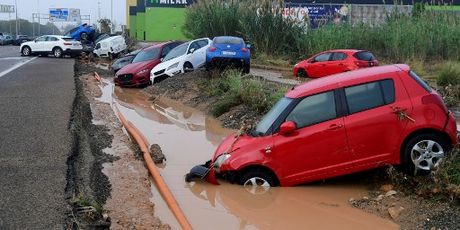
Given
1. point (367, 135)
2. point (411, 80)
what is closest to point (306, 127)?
point (367, 135)

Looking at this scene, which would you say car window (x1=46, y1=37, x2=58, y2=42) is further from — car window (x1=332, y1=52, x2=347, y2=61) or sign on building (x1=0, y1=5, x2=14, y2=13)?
sign on building (x1=0, y1=5, x2=14, y2=13)

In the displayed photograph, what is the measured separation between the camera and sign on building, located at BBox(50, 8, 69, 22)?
11206 centimetres

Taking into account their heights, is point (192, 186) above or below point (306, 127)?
below

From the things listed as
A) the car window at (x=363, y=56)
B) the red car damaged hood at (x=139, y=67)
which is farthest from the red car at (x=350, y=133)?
the red car damaged hood at (x=139, y=67)

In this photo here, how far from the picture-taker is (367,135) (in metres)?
7.49

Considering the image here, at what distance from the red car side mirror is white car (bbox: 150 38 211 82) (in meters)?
14.6

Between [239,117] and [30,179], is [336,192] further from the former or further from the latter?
[239,117]

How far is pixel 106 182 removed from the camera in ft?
26.8

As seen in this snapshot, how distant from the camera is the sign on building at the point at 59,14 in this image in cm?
11206

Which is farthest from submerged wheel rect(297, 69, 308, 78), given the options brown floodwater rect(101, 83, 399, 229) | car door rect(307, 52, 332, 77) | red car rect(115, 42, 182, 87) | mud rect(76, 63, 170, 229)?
brown floodwater rect(101, 83, 399, 229)

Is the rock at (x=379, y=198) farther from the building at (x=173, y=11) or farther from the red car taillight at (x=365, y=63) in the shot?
the building at (x=173, y=11)

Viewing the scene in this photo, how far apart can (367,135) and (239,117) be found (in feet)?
21.9

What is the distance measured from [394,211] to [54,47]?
120ft

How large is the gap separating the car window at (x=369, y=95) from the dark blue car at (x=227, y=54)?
12.1 m
